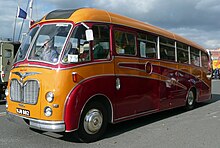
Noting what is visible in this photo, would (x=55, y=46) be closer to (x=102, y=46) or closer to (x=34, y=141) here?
(x=102, y=46)

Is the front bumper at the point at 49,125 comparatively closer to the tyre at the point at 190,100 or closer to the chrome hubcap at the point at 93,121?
the chrome hubcap at the point at 93,121

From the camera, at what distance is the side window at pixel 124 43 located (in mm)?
6949

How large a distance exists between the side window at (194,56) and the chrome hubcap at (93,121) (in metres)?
6.17

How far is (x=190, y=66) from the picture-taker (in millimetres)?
11031

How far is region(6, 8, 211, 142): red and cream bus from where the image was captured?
5.63 m

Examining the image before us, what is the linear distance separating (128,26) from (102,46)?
4.18ft

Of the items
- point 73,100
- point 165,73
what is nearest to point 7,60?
point 165,73

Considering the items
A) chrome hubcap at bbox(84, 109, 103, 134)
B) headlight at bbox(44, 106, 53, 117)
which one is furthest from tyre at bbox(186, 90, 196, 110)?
headlight at bbox(44, 106, 53, 117)

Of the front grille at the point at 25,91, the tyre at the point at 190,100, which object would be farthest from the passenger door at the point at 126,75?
the tyre at the point at 190,100

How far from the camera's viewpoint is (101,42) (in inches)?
256

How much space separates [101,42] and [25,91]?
197 centimetres

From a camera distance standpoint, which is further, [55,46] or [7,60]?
[7,60]

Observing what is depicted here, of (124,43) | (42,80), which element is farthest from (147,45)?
(42,80)

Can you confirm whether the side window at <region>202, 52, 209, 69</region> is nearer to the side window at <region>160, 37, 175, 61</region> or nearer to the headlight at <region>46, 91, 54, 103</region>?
the side window at <region>160, 37, 175, 61</region>
